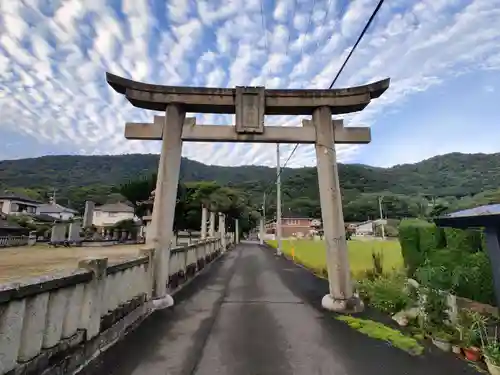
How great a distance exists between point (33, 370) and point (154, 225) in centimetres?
394

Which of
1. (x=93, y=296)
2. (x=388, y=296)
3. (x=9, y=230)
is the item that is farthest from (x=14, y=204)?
(x=388, y=296)

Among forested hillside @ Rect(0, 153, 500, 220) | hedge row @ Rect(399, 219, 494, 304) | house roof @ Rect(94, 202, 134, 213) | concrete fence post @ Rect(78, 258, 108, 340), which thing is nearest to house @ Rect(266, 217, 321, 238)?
forested hillside @ Rect(0, 153, 500, 220)

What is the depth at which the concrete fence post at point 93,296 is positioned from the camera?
11.7 feet

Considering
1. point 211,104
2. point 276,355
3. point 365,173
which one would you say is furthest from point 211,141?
point 365,173

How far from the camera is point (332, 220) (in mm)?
6547

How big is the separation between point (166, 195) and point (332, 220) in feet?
12.7

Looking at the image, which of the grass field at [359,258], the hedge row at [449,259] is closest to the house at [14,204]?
the grass field at [359,258]

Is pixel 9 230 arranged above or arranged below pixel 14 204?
below

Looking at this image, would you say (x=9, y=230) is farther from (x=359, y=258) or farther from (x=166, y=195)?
(x=359, y=258)

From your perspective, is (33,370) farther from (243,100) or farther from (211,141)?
(243,100)

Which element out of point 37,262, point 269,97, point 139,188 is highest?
point 139,188

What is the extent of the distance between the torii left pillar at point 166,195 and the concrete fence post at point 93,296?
2.36 meters

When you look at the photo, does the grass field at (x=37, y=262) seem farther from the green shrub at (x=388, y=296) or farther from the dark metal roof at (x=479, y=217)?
the dark metal roof at (x=479, y=217)

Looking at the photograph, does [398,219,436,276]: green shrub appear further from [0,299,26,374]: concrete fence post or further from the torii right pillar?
[0,299,26,374]: concrete fence post
